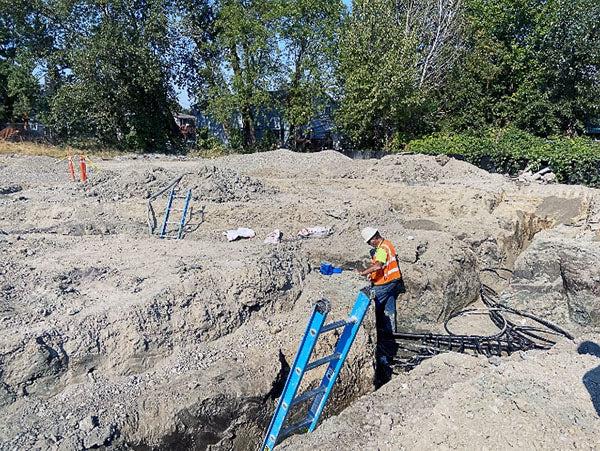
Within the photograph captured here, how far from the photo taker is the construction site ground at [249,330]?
3.99 meters

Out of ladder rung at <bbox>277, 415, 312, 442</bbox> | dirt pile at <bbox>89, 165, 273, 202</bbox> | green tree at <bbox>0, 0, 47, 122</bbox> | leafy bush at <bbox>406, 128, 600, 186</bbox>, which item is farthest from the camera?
green tree at <bbox>0, 0, 47, 122</bbox>

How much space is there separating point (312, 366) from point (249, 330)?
1.41 m

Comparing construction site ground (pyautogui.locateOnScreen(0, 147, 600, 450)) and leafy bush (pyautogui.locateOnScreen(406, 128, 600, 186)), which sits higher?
leafy bush (pyautogui.locateOnScreen(406, 128, 600, 186))

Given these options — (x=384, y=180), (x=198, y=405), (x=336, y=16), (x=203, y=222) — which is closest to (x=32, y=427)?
(x=198, y=405)

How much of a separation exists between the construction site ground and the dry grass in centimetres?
1232

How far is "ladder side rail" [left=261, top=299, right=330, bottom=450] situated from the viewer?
3.78 m

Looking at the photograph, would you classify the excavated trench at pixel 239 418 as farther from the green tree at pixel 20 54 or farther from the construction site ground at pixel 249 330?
the green tree at pixel 20 54

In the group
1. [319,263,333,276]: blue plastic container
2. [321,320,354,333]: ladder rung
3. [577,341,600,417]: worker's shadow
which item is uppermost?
[321,320,354,333]: ladder rung

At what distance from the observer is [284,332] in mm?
5328

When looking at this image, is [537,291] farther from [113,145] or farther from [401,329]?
[113,145]

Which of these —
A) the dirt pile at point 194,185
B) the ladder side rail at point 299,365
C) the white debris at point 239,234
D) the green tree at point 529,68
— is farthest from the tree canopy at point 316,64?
the ladder side rail at point 299,365

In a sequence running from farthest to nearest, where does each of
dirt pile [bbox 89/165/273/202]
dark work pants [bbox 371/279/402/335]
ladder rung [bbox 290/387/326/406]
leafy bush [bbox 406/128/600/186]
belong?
leafy bush [bbox 406/128/600/186] < dirt pile [bbox 89/165/273/202] < dark work pants [bbox 371/279/402/335] < ladder rung [bbox 290/387/326/406]

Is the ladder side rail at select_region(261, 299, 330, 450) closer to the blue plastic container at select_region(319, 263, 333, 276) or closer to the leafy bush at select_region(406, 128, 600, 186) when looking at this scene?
the blue plastic container at select_region(319, 263, 333, 276)

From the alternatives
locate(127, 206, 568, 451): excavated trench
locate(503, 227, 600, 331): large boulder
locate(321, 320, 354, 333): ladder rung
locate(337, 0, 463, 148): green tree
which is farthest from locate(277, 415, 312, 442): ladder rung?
locate(337, 0, 463, 148): green tree
